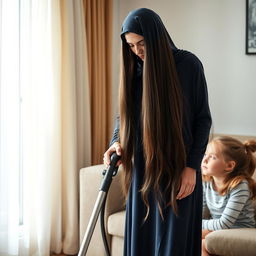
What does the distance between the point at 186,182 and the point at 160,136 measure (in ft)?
0.57

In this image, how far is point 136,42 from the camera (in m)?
1.51

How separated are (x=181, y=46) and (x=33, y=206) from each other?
156 cm

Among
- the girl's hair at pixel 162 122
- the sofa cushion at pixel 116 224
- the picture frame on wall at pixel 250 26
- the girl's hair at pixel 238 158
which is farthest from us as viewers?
the picture frame on wall at pixel 250 26

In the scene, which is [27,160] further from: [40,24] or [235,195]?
[235,195]

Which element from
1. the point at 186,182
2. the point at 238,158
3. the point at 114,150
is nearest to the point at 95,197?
the point at 238,158

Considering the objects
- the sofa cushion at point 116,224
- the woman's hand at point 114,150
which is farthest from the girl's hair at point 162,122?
the sofa cushion at point 116,224

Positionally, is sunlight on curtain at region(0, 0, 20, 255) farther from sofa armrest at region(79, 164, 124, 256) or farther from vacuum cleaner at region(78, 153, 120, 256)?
vacuum cleaner at region(78, 153, 120, 256)

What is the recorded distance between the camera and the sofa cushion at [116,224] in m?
2.49

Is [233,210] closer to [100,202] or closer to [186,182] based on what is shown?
[186,182]

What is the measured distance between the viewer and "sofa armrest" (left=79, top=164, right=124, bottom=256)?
2.61 m

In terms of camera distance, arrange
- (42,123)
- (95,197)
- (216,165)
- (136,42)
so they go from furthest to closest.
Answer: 1. (42,123)
2. (95,197)
3. (216,165)
4. (136,42)

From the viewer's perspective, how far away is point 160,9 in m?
3.46

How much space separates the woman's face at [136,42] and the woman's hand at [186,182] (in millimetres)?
414

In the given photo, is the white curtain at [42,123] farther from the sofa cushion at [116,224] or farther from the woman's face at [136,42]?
the woman's face at [136,42]
